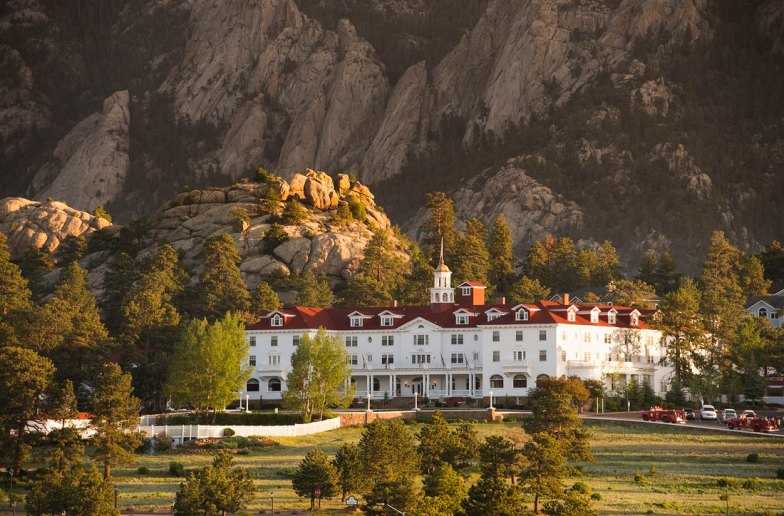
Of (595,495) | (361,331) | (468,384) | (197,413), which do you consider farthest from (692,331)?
(595,495)

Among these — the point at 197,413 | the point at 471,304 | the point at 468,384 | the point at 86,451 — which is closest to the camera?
the point at 86,451

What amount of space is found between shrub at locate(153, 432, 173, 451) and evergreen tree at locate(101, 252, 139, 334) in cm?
6014

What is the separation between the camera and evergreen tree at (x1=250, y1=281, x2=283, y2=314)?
178250mm

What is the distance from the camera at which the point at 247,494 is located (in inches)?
3720

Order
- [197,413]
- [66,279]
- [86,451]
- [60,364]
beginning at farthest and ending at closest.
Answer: [66,279] → [60,364] → [197,413] → [86,451]

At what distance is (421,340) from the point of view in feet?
549

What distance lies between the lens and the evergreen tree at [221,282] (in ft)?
590

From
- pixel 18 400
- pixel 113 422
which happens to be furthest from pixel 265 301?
pixel 113 422

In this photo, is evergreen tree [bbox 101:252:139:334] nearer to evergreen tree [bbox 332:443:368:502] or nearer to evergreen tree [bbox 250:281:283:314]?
evergreen tree [bbox 250:281:283:314]

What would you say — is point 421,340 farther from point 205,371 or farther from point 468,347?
point 205,371

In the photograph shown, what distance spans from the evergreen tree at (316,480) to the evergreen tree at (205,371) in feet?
146

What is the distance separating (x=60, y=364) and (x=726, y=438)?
221 feet

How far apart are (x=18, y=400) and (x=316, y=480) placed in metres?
30.9

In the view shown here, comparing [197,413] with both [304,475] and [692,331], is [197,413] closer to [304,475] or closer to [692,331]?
[304,475]
